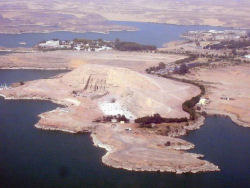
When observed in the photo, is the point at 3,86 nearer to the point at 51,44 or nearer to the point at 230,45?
the point at 51,44

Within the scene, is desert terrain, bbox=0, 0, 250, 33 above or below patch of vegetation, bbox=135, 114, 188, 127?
above

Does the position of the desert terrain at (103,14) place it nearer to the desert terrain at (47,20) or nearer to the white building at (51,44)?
the desert terrain at (47,20)

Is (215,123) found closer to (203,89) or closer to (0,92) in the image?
(203,89)

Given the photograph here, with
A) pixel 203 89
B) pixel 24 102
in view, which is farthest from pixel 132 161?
pixel 203 89

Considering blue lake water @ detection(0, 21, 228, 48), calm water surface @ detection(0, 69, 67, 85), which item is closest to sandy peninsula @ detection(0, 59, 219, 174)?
Result: calm water surface @ detection(0, 69, 67, 85)

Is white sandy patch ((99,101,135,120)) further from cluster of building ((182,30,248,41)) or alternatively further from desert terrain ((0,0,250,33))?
desert terrain ((0,0,250,33))

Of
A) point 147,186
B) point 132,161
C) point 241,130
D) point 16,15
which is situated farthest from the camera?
point 16,15
